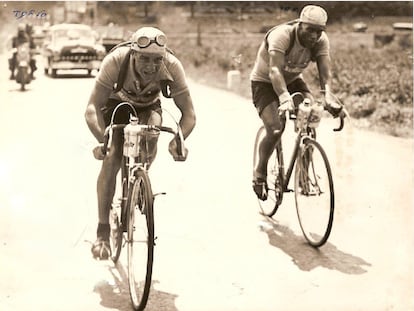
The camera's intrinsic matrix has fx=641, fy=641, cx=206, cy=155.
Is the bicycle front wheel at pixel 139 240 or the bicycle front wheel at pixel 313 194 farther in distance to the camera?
the bicycle front wheel at pixel 313 194

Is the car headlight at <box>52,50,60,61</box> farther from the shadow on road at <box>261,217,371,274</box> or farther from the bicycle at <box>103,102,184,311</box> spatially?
the shadow on road at <box>261,217,371,274</box>

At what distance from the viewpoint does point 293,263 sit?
470 cm

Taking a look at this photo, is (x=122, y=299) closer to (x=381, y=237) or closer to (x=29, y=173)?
(x=29, y=173)

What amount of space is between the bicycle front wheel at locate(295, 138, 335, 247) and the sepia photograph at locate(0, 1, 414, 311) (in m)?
0.01

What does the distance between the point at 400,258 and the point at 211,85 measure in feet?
12.9

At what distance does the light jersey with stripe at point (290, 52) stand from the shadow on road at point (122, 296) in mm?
2029

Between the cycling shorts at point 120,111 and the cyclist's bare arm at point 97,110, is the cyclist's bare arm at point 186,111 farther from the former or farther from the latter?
the cyclist's bare arm at point 97,110

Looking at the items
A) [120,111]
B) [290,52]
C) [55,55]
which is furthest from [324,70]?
[55,55]

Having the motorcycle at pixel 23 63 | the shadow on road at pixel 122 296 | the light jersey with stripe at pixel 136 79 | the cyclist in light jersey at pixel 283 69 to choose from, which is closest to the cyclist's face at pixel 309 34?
the cyclist in light jersey at pixel 283 69

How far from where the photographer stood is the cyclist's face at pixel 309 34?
16.0 feet

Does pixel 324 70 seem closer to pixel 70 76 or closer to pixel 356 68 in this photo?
pixel 70 76

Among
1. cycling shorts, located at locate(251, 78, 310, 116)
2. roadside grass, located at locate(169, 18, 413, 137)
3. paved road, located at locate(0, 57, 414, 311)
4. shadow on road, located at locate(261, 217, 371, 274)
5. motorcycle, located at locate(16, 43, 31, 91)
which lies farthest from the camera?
roadside grass, located at locate(169, 18, 413, 137)

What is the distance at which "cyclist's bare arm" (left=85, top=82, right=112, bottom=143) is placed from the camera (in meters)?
4.08

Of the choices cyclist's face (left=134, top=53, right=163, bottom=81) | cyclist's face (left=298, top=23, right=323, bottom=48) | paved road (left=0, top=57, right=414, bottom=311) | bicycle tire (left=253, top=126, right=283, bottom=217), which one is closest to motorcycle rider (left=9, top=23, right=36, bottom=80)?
paved road (left=0, top=57, right=414, bottom=311)
